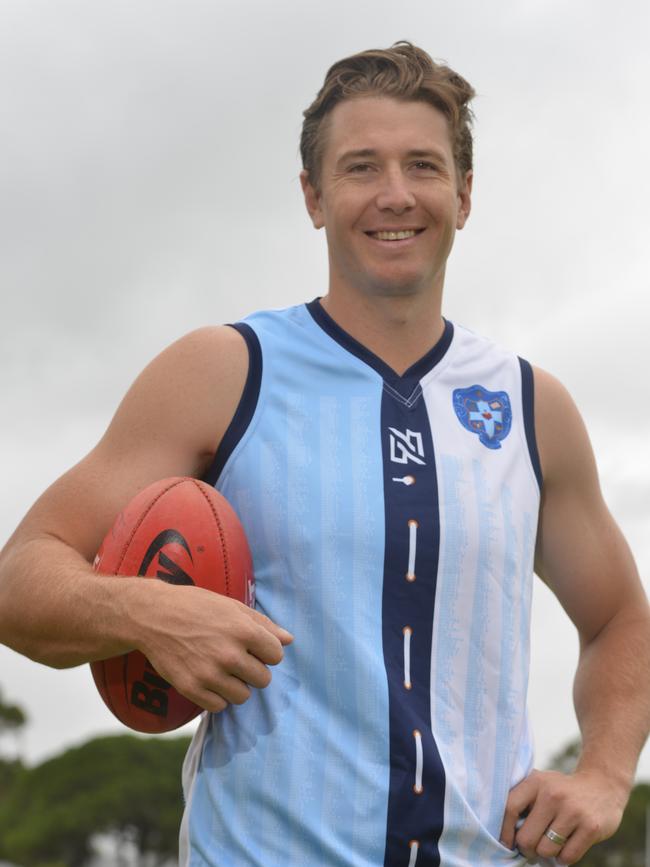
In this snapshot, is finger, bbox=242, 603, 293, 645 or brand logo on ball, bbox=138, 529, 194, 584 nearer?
finger, bbox=242, 603, 293, 645

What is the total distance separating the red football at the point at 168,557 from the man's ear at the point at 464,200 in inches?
57.2

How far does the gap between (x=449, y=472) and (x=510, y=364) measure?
62 cm

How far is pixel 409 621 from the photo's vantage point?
3861 millimetres

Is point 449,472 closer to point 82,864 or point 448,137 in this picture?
point 448,137

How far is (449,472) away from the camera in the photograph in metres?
4.10

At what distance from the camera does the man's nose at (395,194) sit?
416 cm

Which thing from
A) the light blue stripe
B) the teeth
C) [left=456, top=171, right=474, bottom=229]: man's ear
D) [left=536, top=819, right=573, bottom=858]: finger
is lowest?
[left=536, top=819, right=573, bottom=858]: finger

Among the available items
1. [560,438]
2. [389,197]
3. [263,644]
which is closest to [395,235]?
[389,197]

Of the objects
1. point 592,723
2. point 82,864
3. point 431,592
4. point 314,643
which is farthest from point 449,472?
point 82,864

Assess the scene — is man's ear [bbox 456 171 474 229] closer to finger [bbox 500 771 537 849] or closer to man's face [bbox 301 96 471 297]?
man's face [bbox 301 96 471 297]

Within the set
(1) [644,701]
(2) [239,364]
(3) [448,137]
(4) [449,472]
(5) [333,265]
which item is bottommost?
(1) [644,701]

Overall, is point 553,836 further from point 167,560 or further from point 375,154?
point 375,154

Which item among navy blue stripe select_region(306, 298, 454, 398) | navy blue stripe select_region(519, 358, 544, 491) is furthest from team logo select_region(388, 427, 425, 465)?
navy blue stripe select_region(519, 358, 544, 491)

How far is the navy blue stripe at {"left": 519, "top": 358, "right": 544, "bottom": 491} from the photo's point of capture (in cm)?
435
